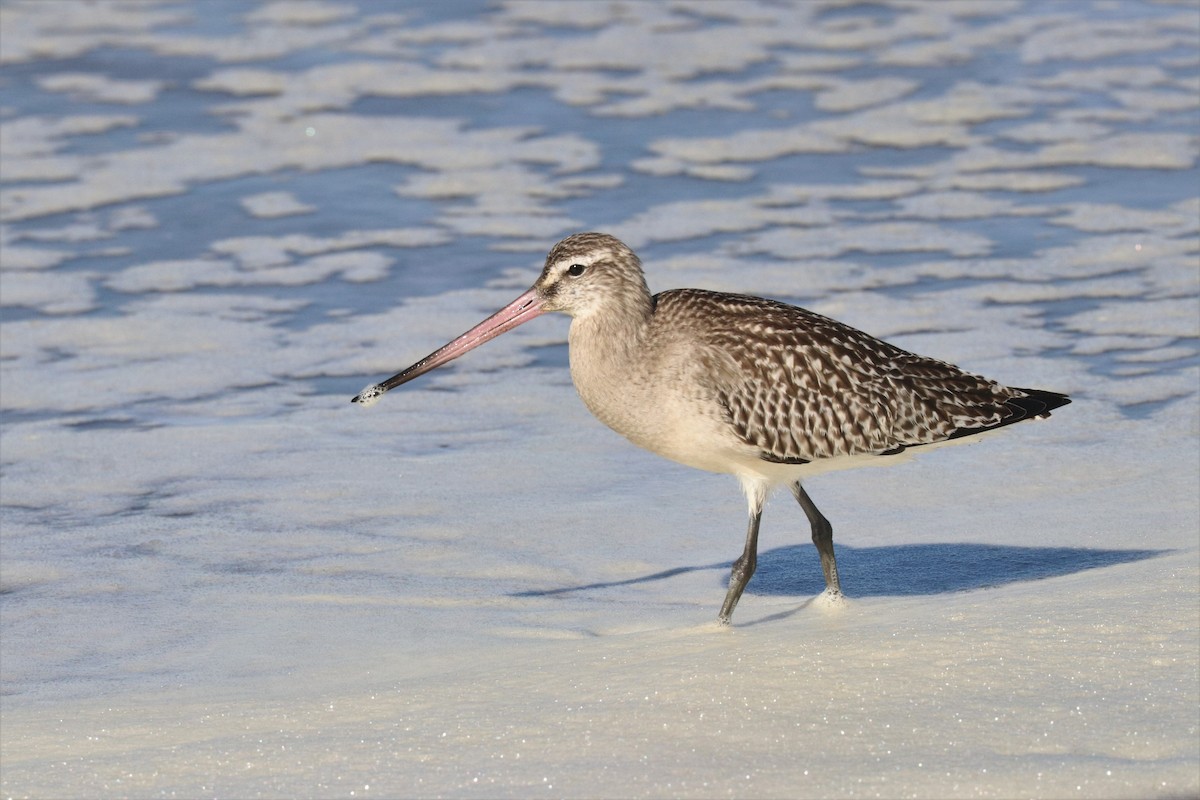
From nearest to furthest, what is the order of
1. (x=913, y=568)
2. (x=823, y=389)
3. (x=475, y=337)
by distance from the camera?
(x=823, y=389) → (x=475, y=337) → (x=913, y=568)

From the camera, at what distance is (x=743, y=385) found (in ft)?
21.9

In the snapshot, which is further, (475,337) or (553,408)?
(553,408)

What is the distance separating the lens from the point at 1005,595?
6.51 m

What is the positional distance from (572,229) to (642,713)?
6.44 metres

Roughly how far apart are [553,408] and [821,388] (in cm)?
260

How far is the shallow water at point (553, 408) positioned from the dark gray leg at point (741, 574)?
0.15 meters

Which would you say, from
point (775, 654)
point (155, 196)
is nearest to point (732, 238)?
point (155, 196)

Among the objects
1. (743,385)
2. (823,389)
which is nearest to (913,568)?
(823,389)

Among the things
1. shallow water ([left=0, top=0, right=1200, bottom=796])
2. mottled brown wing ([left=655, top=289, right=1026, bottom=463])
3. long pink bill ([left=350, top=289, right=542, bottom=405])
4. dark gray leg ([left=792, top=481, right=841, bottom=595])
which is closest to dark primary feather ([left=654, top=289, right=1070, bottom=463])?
mottled brown wing ([left=655, top=289, right=1026, bottom=463])

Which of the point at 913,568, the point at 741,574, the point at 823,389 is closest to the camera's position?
the point at 741,574

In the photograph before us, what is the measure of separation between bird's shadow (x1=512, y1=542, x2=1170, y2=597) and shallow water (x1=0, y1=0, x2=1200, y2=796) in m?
0.02

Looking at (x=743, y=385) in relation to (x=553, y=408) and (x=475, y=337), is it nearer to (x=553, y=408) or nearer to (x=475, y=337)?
(x=475, y=337)

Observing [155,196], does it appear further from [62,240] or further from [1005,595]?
[1005,595]

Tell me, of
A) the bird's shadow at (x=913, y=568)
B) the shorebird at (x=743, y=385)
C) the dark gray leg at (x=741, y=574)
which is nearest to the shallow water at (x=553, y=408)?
the bird's shadow at (x=913, y=568)
